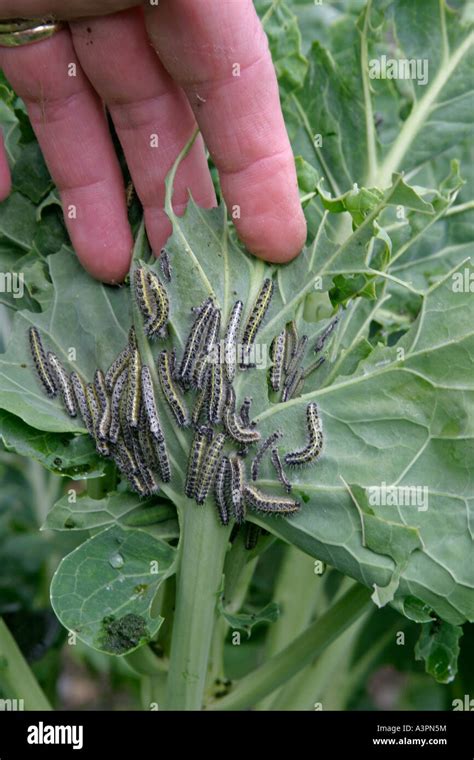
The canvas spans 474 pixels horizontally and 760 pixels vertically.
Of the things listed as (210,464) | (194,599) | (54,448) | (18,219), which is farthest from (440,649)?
(18,219)

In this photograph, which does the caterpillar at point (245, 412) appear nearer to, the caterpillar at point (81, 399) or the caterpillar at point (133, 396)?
the caterpillar at point (133, 396)

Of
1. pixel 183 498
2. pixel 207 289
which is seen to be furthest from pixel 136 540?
pixel 207 289

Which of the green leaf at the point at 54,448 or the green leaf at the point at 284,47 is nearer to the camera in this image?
the green leaf at the point at 54,448

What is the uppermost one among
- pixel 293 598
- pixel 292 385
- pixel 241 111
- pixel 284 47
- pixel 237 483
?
pixel 284 47

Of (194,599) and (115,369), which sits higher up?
(115,369)

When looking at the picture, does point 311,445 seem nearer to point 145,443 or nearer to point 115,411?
point 145,443

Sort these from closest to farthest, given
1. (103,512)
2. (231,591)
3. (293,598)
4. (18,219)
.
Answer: (103,512), (231,591), (18,219), (293,598)
